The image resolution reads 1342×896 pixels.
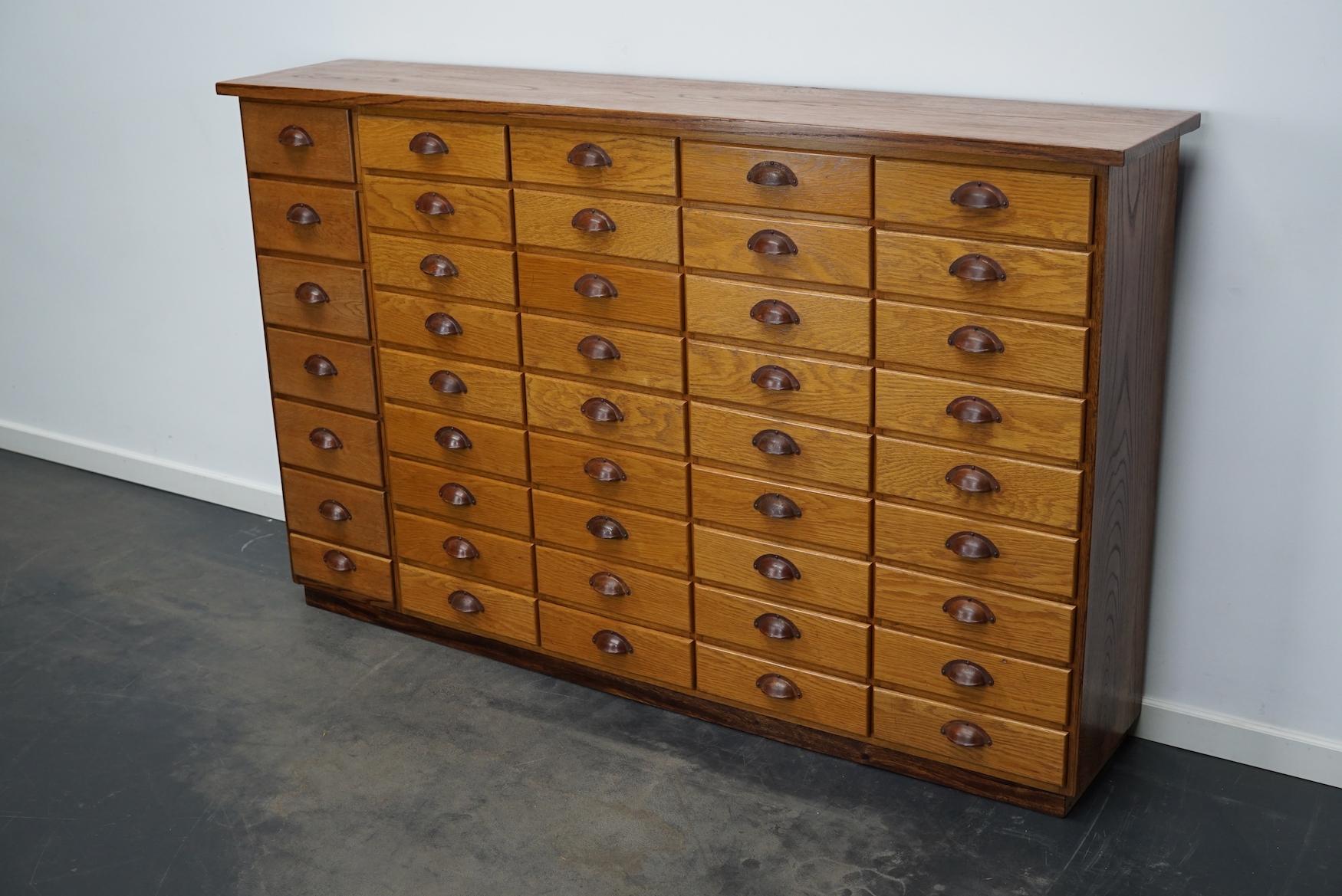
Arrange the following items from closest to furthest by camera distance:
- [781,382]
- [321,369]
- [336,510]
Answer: [781,382]
[321,369]
[336,510]

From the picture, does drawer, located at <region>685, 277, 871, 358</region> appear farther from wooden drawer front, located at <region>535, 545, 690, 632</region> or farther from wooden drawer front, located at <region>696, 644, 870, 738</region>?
wooden drawer front, located at <region>696, 644, 870, 738</region>

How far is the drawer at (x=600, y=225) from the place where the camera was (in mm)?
2748

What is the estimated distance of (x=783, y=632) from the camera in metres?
2.88

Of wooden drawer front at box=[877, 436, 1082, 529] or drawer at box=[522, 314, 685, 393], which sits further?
drawer at box=[522, 314, 685, 393]

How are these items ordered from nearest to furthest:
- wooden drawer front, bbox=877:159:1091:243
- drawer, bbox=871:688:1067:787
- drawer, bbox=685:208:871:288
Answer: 1. wooden drawer front, bbox=877:159:1091:243
2. drawer, bbox=685:208:871:288
3. drawer, bbox=871:688:1067:787

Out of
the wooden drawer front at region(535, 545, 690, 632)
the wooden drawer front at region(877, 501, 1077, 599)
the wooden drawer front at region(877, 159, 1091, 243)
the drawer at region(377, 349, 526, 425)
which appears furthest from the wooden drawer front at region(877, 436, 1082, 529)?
the drawer at region(377, 349, 526, 425)

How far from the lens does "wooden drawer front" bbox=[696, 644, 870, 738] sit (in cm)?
286

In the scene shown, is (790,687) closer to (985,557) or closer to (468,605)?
(985,557)

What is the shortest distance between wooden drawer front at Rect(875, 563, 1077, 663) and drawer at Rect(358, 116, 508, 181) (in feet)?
3.75

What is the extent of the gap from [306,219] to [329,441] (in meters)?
0.55

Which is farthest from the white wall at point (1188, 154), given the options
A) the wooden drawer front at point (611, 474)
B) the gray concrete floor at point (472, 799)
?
the wooden drawer front at point (611, 474)

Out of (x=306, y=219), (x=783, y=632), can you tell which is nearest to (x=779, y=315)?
(x=783, y=632)

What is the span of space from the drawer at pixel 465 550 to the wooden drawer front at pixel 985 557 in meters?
0.91

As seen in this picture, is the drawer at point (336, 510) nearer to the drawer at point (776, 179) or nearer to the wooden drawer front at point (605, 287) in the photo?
the wooden drawer front at point (605, 287)
